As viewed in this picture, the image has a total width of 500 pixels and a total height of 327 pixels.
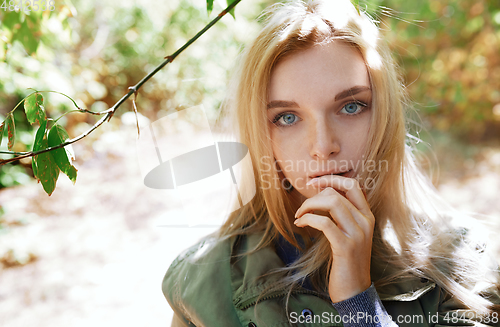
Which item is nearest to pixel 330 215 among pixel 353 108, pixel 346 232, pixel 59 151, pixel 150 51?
pixel 346 232

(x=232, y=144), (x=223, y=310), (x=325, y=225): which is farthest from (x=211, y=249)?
(x=325, y=225)

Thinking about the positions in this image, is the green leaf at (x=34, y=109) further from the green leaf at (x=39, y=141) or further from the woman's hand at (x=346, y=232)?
the woman's hand at (x=346, y=232)

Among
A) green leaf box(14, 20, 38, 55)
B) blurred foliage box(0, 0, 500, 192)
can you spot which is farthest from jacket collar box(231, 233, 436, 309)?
blurred foliage box(0, 0, 500, 192)

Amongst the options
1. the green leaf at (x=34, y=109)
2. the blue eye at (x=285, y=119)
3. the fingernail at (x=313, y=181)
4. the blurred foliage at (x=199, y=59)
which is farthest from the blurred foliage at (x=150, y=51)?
the green leaf at (x=34, y=109)

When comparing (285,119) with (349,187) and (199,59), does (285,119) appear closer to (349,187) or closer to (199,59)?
(349,187)

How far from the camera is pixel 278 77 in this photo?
1.09 metres

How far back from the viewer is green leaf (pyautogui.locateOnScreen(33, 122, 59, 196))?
0.79m

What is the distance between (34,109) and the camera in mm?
835

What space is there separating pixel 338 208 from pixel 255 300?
452 mm

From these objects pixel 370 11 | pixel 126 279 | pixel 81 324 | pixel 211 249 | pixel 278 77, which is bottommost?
pixel 81 324

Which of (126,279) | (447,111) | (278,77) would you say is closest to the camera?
(278,77)

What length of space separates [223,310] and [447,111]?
593 centimetres

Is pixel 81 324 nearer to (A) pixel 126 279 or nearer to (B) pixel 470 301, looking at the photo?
(A) pixel 126 279

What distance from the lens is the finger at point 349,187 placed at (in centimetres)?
101
